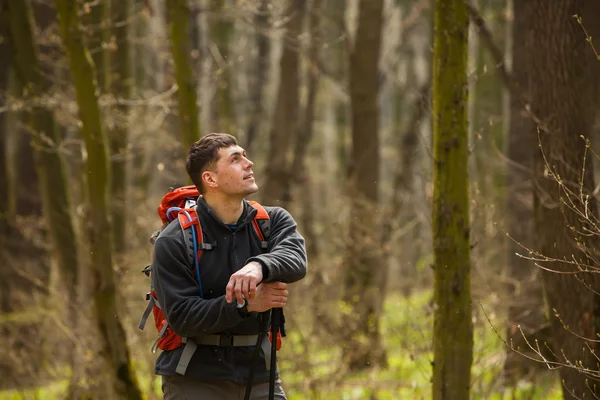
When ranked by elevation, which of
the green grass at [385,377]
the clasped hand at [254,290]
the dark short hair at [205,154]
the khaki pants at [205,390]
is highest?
the dark short hair at [205,154]

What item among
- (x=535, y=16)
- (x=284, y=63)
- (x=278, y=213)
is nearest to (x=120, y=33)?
(x=284, y=63)

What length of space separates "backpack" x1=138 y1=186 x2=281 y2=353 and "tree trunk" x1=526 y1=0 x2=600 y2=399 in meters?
2.55

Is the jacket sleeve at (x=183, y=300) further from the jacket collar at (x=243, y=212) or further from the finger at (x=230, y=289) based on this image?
the jacket collar at (x=243, y=212)

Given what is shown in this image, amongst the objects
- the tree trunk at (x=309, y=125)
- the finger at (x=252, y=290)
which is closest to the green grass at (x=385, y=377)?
the tree trunk at (x=309, y=125)

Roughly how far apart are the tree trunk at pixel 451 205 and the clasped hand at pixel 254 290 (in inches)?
74.9

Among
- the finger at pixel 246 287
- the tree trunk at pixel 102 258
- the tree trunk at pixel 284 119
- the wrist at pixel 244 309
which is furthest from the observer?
the tree trunk at pixel 284 119

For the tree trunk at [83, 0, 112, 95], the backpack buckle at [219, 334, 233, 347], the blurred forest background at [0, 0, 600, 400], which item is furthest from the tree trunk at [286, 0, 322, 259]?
the backpack buckle at [219, 334, 233, 347]

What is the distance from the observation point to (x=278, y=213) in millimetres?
4668

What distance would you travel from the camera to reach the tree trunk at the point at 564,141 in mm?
6203

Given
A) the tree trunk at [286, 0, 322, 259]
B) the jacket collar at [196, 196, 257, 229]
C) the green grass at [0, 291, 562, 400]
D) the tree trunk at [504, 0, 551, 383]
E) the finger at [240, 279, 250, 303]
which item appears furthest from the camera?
the tree trunk at [286, 0, 322, 259]

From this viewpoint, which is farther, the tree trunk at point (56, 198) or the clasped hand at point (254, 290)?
the tree trunk at point (56, 198)

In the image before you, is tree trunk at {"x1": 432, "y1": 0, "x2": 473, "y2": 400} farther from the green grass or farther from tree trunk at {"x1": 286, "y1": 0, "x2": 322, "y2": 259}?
tree trunk at {"x1": 286, "y1": 0, "x2": 322, "y2": 259}

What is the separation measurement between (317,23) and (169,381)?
1226cm

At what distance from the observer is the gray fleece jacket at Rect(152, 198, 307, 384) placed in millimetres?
4148
